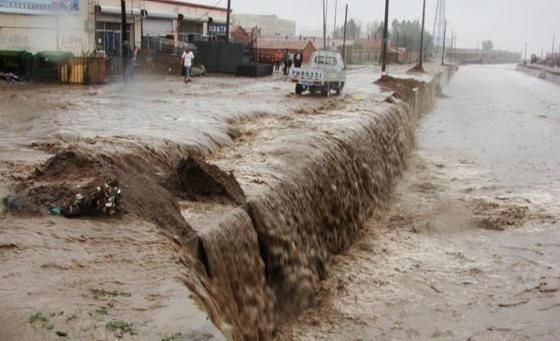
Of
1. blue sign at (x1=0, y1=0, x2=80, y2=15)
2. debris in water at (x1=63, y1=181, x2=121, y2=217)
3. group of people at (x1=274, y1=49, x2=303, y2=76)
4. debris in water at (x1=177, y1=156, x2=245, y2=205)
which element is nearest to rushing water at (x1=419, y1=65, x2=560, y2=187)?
group of people at (x1=274, y1=49, x2=303, y2=76)

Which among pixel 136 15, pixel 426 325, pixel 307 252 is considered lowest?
pixel 426 325

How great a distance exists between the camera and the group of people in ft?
140

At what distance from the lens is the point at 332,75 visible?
94.0 ft

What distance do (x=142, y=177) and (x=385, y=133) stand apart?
12.1 meters

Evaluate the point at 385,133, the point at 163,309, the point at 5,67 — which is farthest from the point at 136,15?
the point at 163,309

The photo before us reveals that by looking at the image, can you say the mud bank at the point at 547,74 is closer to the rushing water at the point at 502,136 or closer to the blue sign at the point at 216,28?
the rushing water at the point at 502,136

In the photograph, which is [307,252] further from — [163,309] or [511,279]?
[163,309]

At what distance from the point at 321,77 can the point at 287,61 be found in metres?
17.3

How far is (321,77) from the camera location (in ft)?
92.2

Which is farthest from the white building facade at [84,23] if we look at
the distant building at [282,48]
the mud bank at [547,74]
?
the mud bank at [547,74]

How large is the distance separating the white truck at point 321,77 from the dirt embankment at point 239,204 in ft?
45.4

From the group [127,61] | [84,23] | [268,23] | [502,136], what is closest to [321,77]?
[127,61]

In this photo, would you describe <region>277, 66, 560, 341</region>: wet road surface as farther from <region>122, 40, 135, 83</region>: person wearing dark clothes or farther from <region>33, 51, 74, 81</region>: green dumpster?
<region>33, 51, 74, 81</region>: green dumpster

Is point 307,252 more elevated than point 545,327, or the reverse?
point 307,252
